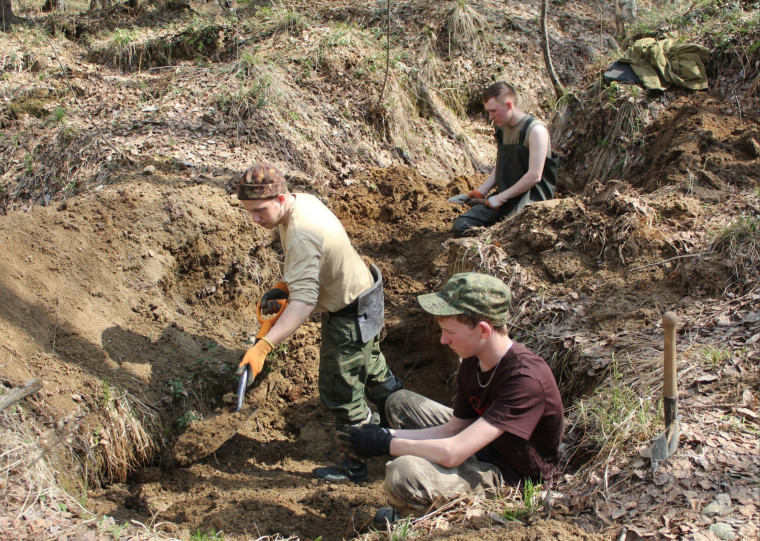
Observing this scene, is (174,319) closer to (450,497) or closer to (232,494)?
(232,494)

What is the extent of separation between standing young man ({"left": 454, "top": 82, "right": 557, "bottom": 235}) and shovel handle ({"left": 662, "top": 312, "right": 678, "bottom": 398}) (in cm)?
279

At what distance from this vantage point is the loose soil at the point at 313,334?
115 inches

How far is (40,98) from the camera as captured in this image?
7.21m

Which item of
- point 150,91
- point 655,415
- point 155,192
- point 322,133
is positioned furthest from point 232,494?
point 150,91

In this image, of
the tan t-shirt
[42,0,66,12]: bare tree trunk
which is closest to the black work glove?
the tan t-shirt

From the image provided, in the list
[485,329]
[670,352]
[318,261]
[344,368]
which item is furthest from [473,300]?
[344,368]

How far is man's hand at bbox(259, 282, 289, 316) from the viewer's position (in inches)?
153

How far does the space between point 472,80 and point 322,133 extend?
2.76 meters

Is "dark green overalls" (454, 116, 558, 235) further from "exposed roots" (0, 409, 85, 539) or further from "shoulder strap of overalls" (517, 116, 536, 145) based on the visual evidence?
"exposed roots" (0, 409, 85, 539)

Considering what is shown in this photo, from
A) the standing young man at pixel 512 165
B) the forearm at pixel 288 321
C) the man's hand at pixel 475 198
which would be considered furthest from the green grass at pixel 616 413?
the man's hand at pixel 475 198

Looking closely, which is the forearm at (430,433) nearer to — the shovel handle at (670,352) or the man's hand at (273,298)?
the shovel handle at (670,352)

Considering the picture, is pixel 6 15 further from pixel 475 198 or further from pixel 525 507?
pixel 525 507

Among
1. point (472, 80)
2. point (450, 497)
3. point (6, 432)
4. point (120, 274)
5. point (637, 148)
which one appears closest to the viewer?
point (450, 497)

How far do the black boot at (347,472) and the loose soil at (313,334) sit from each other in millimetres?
85
